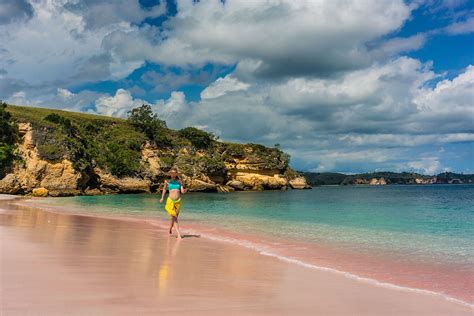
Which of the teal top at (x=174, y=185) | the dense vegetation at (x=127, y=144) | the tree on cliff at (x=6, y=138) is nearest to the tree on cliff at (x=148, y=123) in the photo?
the dense vegetation at (x=127, y=144)

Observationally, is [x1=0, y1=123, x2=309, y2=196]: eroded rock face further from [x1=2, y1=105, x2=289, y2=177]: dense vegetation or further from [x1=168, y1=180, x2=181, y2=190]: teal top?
[x1=168, y1=180, x2=181, y2=190]: teal top

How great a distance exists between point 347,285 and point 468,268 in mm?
4400

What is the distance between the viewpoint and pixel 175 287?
5.79m

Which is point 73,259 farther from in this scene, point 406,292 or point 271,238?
point 271,238

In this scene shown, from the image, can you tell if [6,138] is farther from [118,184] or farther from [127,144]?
[127,144]

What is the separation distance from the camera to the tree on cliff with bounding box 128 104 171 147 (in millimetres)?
79231

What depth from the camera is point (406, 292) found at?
260 inches

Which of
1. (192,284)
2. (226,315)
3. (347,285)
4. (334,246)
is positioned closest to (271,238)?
(334,246)

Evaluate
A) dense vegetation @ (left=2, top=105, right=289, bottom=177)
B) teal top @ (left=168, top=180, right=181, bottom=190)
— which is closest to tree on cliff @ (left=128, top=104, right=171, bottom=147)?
dense vegetation @ (left=2, top=105, right=289, bottom=177)

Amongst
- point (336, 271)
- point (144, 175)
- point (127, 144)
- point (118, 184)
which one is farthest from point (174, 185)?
point (127, 144)

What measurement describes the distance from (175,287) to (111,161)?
2416 inches

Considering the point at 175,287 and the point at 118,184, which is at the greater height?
the point at 175,287

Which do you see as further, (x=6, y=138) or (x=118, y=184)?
(x=118, y=184)

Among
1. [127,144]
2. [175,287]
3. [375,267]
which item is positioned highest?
[127,144]
